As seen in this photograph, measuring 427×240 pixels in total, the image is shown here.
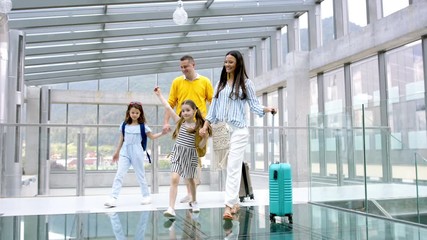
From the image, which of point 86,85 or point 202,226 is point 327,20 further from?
point 86,85

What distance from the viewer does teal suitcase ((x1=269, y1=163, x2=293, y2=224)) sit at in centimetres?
402

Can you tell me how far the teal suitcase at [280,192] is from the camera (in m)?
4.02

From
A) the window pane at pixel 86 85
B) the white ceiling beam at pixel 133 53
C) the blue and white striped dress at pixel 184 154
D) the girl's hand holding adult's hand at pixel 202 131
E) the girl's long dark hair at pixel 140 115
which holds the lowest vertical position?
the blue and white striped dress at pixel 184 154

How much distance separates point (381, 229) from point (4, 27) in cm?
933

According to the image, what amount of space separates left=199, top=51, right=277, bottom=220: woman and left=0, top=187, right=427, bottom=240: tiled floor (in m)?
0.31

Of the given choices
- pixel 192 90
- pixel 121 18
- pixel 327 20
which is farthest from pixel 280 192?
pixel 327 20

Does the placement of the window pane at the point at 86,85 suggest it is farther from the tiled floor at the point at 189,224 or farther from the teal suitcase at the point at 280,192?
the teal suitcase at the point at 280,192

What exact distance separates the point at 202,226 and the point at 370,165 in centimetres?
231

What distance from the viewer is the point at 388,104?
190 inches

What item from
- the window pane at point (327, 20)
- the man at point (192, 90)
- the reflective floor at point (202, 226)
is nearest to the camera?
the reflective floor at point (202, 226)

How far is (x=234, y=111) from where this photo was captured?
4.25 m

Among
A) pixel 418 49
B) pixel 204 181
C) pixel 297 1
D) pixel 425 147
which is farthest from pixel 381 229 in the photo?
pixel 297 1

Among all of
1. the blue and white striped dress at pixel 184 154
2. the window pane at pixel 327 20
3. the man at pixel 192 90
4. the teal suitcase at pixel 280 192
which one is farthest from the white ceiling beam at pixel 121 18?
the teal suitcase at pixel 280 192

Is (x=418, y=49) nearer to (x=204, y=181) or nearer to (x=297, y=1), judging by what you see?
(x=297, y=1)
